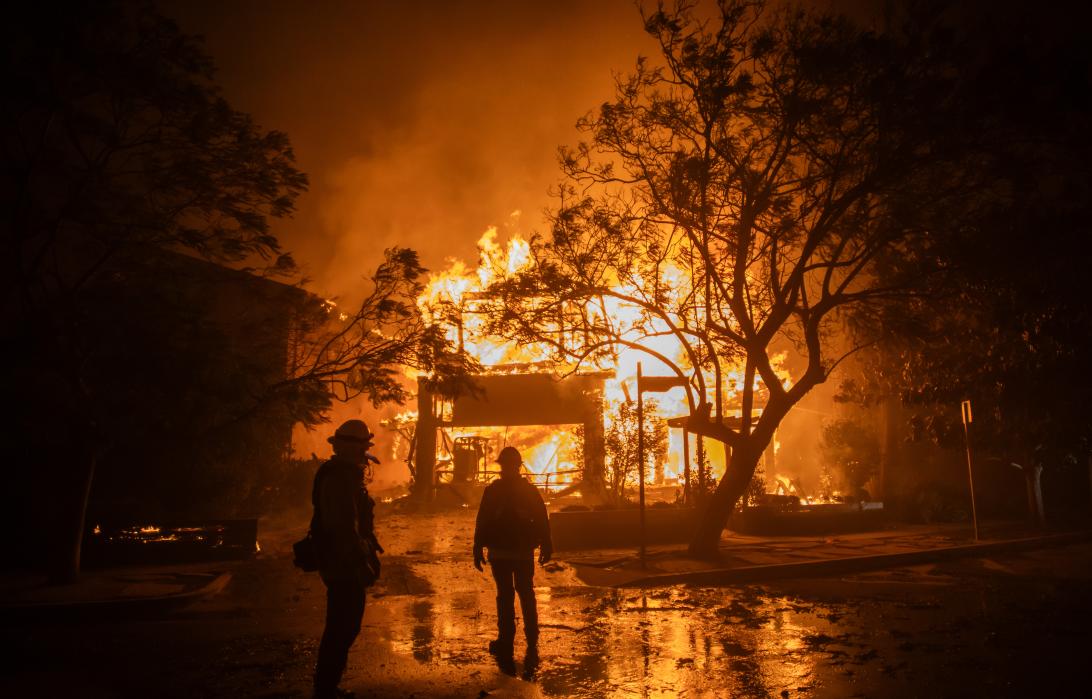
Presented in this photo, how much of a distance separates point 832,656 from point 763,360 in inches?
305

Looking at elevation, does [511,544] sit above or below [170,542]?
above

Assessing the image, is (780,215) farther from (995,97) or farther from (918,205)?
(995,97)

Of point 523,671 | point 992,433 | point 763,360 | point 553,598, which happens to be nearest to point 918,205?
point 763,360

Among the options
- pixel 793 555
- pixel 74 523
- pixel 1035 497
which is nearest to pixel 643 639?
pixel 793 555

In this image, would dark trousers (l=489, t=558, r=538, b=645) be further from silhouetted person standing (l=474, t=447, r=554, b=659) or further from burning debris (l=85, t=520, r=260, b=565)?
burning debris (l=85, t=520, r=260, b=565)

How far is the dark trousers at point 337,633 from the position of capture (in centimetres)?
525

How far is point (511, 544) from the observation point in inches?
269

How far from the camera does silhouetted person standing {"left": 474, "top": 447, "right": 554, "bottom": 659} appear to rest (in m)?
6.75

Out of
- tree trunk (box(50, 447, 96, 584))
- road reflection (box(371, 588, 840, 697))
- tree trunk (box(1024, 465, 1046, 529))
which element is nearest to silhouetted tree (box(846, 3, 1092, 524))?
tree trunk (box(1024, 465, 1046, 529))

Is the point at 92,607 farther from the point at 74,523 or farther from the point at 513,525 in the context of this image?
the point at 513,525

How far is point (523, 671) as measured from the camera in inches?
248

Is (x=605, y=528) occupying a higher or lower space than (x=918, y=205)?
lower

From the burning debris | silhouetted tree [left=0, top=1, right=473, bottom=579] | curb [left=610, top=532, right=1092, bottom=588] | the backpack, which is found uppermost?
silhouetted tree [left=0, top=1, right=473, bottom=579]

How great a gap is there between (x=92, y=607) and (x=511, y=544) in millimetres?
5951
